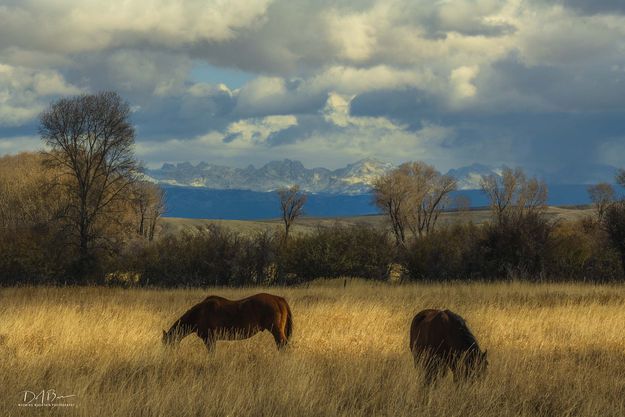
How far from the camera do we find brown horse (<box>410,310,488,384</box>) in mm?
7273

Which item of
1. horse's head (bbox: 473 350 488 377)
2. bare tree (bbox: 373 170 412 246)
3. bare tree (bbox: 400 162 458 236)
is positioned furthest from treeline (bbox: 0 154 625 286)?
bare tree (bbox: 400 162 458 236)

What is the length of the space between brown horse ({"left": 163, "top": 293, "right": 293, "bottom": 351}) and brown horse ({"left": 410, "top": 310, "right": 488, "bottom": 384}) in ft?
9.77

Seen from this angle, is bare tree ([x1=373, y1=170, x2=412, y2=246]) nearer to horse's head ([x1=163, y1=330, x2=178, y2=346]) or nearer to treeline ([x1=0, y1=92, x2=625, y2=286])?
treeline ([x1=0, y1=92, x2=625, y2=286])

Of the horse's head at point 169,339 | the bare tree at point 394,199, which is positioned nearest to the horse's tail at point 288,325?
the horse's head at point 169,339

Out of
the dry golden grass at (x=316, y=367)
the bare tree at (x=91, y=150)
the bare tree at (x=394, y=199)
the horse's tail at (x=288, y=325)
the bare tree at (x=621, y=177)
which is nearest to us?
the dry golden grass at (x=316, y=367)

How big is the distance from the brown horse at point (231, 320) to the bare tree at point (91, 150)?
34.8m

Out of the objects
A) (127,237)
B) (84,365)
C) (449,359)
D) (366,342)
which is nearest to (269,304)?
(366,342)

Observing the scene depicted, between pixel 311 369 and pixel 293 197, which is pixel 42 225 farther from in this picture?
pixel 293 197

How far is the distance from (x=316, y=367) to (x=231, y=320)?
196 centimetres

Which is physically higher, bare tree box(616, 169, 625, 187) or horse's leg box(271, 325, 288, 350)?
bare tree box(616, 169, 625, 187)

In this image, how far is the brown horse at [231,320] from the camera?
10117mm

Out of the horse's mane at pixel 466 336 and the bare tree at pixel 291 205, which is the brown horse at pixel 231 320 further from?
the bare tree at pixel 291 205

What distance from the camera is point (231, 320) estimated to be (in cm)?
1013

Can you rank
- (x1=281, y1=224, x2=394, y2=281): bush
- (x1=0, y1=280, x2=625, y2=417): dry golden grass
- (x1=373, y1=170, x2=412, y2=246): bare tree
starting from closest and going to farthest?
(x1=0, y1=280, x2=625, y2=417): dry golden grass → (x1=281, y1=224, x2=394, y2=281): bush → (x1=373, y1=170, x2=412, y2=246): bare tree
